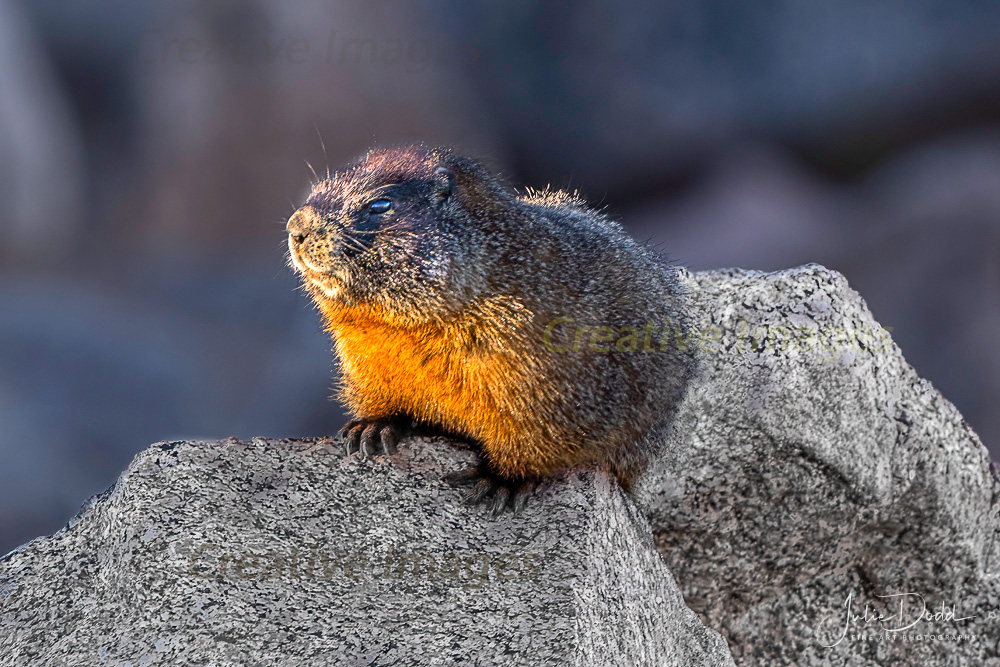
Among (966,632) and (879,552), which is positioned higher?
(879,552)

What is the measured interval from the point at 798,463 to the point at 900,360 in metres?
0.57

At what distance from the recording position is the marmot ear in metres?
2.33

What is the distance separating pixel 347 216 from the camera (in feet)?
7.40

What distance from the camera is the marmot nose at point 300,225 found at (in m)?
2.27

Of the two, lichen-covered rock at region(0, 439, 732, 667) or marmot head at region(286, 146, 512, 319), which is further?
marmot head at region(286, 146, 512, 319)

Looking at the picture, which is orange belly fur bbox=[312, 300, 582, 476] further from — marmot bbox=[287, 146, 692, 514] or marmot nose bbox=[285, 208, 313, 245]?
marmot nose bbox=[285, 208, 313, 245]

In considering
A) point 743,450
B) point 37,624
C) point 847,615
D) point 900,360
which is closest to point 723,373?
point 743,450

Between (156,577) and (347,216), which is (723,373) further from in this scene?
(156,577)

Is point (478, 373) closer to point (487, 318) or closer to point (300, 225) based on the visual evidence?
point (487, 318)

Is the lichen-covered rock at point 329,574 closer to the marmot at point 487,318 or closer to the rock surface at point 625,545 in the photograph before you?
the rock surface at point 625,545
